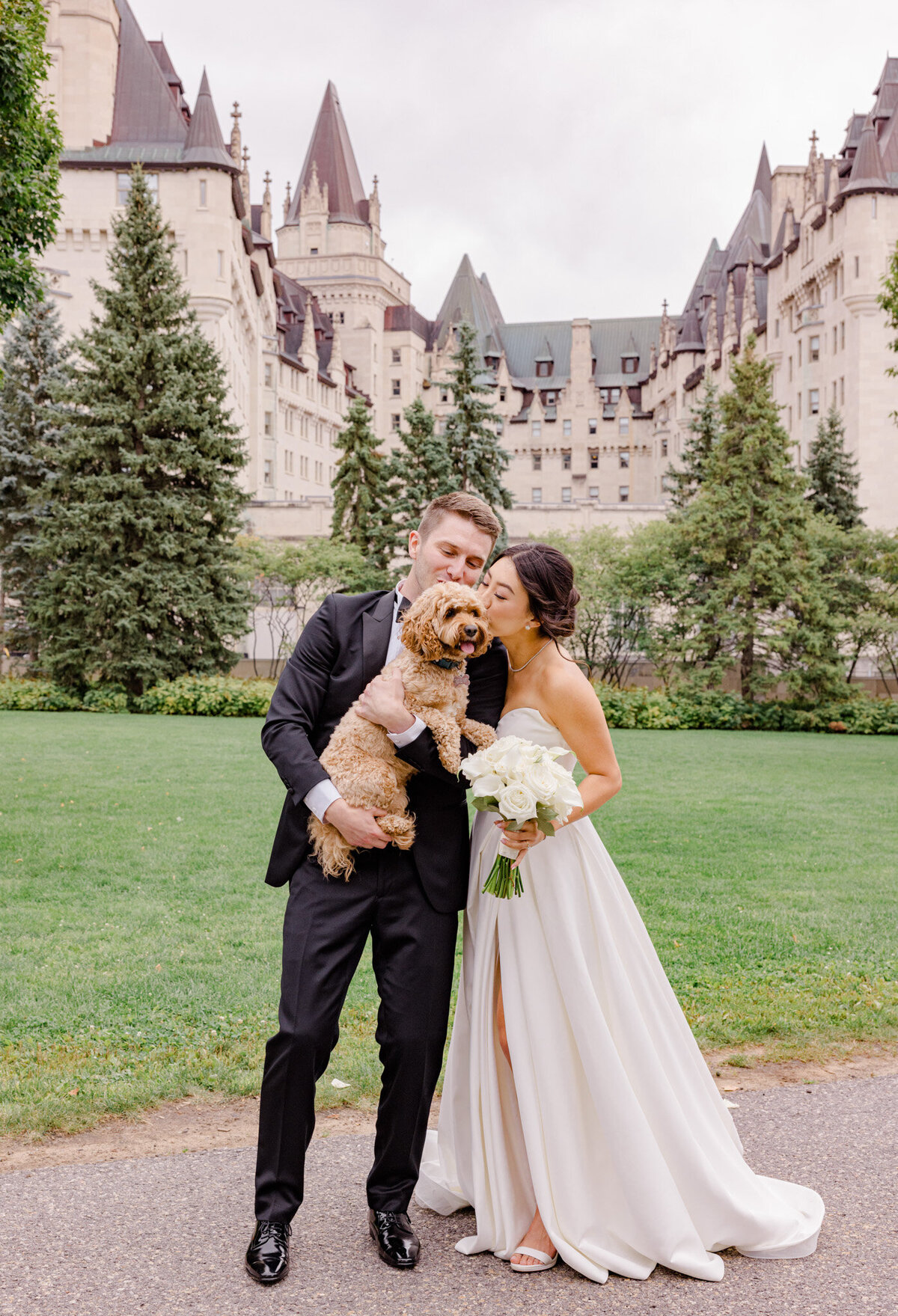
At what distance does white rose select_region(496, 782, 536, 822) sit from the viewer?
3.55 m

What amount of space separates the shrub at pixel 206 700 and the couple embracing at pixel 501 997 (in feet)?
90.2

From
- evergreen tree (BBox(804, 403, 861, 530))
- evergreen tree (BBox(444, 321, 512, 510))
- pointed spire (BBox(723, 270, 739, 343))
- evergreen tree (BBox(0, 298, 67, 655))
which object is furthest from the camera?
pointed spire (BBox(723, 270, 739, 343))

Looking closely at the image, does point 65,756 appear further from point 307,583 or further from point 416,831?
point 307,583

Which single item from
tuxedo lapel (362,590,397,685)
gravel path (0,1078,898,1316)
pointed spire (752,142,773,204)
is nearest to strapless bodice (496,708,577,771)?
tuxedo lapel (362,590,397,685)

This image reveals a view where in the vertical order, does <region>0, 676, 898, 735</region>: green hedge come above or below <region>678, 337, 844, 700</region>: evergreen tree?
below

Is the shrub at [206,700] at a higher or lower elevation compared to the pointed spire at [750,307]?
lower

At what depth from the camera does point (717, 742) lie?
26703mm

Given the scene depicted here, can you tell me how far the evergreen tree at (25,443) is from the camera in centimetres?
3650

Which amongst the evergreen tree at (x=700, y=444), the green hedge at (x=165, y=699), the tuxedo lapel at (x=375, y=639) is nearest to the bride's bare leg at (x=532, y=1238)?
the tuxedo lapel at (x=375, y=639)

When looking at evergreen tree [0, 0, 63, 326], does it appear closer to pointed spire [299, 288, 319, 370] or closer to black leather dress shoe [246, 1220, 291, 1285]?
black leather dress shoe [246, 1220, 291, 1285]

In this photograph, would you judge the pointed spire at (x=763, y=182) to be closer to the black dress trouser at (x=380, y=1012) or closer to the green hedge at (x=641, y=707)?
the green hedge at (x=641, y=707)

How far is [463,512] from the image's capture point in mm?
3809

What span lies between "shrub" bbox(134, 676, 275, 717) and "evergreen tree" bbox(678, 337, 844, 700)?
13.3 metres

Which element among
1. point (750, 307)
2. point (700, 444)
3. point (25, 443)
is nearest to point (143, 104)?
point (25, 443)
